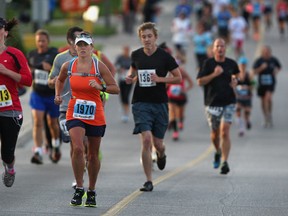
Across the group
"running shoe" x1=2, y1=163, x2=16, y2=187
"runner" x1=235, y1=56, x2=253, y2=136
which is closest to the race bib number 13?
"running shoe" x1=2, y1=163, x2=16, y2=187

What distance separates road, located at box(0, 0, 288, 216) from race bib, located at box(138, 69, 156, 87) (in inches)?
54.1

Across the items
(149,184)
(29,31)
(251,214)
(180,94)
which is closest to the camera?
(251,214)

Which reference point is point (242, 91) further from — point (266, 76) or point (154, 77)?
point (154, 77)

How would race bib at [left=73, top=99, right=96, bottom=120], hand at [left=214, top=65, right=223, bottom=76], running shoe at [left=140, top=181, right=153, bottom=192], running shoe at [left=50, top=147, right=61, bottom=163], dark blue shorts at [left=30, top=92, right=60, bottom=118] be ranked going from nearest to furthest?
race bib at [left=73, top=99, right=96, bottom=120]
running shoe at [left=140, top=181, right=153, bottom=192]
hand at [left=214, top=65, right=223, bottom=76]
dark blue shorts at [left=30, top=92, right=60, bottom=118]
running shoe at [left=50, top=147, right=61, bottom=163]

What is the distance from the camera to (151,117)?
1423 cm

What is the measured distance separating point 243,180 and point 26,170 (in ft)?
11.3

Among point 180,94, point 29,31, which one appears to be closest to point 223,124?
point 180,94

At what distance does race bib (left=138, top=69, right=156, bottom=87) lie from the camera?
46.4ft

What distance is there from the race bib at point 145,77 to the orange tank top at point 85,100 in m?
2.14

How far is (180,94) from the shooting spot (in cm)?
2503

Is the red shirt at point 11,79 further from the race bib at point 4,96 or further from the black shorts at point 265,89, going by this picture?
the black shorts at point 265,89

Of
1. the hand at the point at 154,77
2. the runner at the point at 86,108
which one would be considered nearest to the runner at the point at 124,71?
the hand at the point at 154,77

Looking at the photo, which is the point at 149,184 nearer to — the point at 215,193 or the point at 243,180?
the point at 215,193

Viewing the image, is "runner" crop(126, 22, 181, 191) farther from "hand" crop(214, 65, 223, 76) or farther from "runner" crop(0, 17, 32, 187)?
"hand" crop(214, 65, 223, 76)
